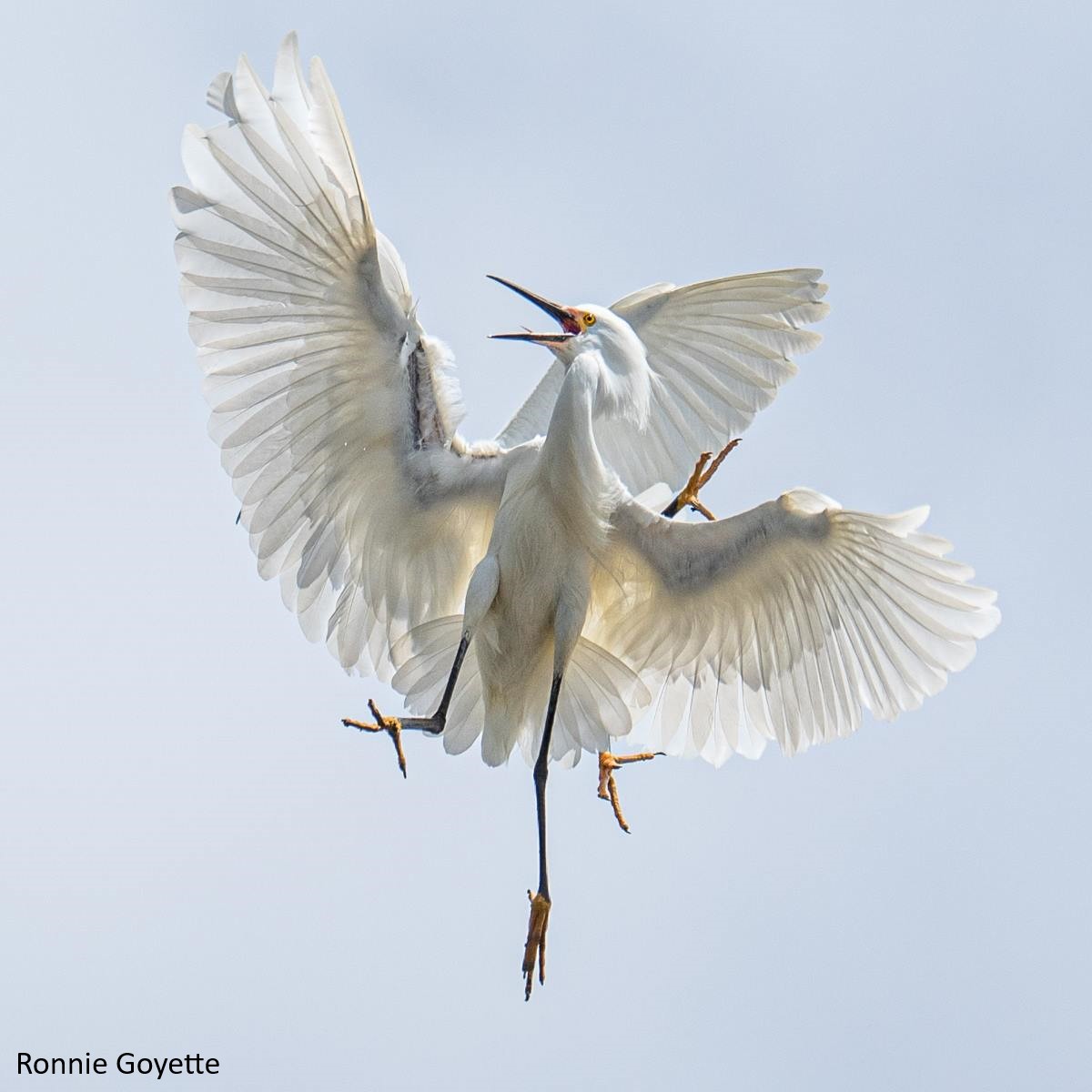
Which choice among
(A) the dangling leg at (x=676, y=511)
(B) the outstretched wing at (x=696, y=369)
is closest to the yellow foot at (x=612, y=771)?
(A) the dangling leg at (x=676, y=511)

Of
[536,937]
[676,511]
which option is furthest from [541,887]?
[676,511]

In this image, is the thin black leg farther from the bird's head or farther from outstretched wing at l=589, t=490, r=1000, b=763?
the bird's head

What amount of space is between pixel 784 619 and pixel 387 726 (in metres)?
1.78

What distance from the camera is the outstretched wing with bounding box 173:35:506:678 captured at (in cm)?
757

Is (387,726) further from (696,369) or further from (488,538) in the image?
(696,369)

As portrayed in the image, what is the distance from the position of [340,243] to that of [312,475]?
3.20 feet

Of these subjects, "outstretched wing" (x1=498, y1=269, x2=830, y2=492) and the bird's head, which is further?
"outstretched wing" (x1=498, y1=269, x2=830, y2=492)

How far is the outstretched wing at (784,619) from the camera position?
766 centimetres

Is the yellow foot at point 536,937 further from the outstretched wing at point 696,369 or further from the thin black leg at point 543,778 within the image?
the outstretched wing at point 696,369

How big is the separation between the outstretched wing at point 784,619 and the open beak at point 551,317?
71 cm

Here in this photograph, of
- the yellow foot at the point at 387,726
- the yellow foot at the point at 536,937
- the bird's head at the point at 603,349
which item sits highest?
the bird's head at the point at 603,349

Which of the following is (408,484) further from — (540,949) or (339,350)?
(540,949)

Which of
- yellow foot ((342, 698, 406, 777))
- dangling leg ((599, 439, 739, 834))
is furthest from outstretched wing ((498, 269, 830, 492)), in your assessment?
yellow foot ((342, 698, 406, 777))

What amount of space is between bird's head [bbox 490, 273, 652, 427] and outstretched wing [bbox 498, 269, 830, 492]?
90 cm
